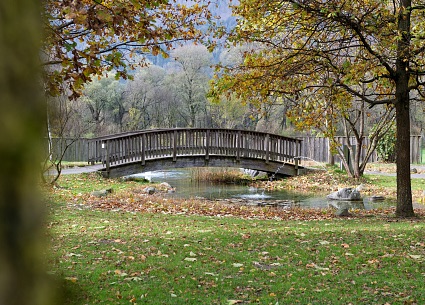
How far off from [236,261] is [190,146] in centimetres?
1611

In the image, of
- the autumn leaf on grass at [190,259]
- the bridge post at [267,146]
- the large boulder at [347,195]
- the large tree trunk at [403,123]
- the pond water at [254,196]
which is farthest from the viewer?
the bridge post at [267,146]

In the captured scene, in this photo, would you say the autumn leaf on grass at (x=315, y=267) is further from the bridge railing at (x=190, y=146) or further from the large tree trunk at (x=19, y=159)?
the bridge railing at (x=190, y=146)

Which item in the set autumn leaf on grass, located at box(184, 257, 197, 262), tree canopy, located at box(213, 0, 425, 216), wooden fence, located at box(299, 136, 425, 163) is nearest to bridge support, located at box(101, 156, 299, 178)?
wooden fence, located at box(299, 136, 425, 163)

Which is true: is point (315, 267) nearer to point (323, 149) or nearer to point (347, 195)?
point (347, 195)

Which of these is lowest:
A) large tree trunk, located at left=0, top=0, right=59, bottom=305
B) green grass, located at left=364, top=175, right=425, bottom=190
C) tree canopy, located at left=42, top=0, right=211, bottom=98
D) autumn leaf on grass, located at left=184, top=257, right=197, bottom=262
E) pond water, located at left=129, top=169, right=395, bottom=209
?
pond water, located at left=129, top=169, right=395, bottom=209

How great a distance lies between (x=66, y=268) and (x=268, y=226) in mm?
5355

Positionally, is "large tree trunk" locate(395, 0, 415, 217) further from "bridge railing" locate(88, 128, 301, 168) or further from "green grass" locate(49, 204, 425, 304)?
"bridge railing" locate(88, 128, 301, 168)

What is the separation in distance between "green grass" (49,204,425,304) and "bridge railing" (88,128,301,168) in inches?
460

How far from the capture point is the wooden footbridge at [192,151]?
70.1 ft

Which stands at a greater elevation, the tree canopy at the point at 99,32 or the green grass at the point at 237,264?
the tree canopy at the point at 99,32

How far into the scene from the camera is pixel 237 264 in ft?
21.1

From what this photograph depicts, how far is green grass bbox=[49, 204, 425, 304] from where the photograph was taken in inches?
205

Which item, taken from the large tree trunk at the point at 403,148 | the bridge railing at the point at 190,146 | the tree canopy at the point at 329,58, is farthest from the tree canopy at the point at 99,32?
the bridge railing at the point at 190,146

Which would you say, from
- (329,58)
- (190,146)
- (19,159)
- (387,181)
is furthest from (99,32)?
(387,181)
